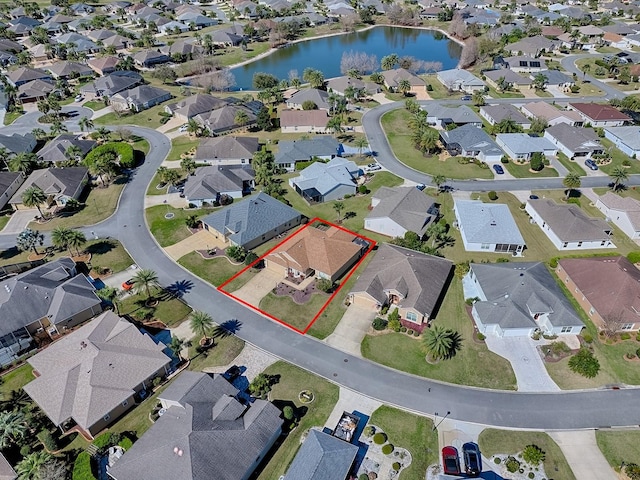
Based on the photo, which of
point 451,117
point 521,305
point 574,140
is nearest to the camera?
point 521,305

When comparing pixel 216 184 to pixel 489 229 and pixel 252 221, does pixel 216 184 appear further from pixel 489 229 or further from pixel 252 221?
pixel 489 229

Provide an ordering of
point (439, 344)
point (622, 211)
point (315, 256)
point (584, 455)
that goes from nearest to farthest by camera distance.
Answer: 1. point (584, 455)
2. point (439, 344)
3. point (315, 256)
4. point (622, 211)

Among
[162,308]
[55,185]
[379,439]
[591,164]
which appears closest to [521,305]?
[379,439]

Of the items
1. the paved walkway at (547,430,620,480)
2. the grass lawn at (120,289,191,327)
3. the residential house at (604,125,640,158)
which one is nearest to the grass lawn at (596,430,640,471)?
the paved walkway at (547,430,620,480)

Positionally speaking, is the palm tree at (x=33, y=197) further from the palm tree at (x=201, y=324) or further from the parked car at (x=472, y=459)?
the parked car at (x=472, y=459)

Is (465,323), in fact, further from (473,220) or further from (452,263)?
(473,220)

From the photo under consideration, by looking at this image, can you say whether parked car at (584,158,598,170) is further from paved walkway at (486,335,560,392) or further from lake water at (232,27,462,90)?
lake water at (232,27,462,90)

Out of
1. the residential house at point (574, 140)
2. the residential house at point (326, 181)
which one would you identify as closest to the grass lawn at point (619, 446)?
the residential house at point (326, 181)

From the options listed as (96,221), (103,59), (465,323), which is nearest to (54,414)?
(96,221)
